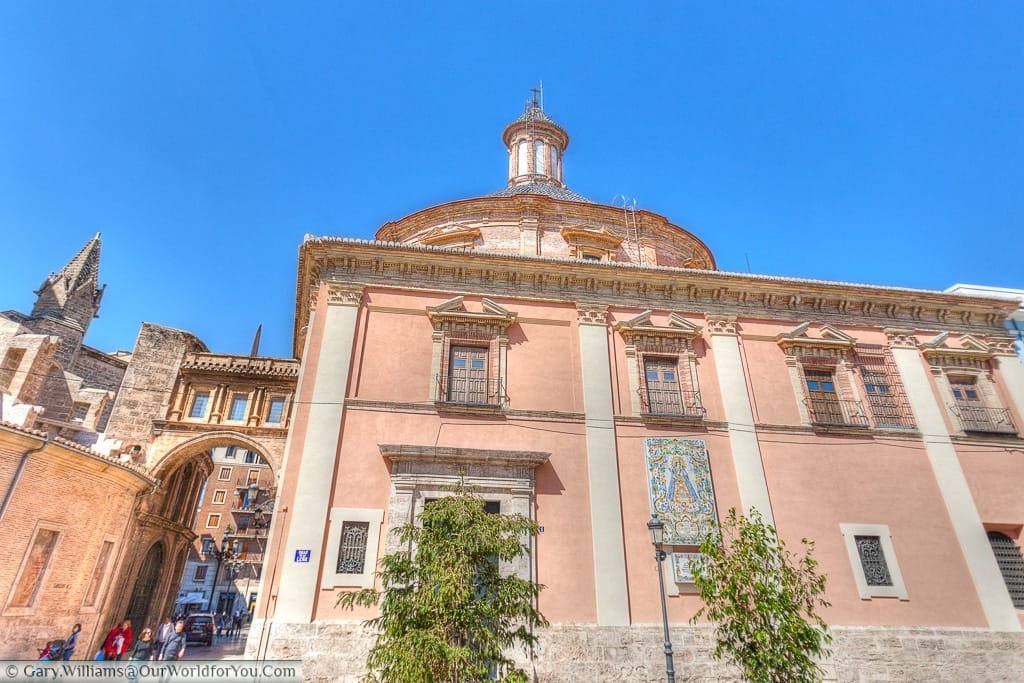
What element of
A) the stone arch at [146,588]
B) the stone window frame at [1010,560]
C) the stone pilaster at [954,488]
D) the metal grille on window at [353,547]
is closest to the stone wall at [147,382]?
the stone arch at [146,588]

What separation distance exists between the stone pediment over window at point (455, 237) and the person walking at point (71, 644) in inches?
506

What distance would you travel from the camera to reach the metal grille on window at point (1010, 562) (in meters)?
11.1

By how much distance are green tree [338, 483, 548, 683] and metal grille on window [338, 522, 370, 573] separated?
2982 millimetres

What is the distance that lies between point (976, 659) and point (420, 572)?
36.8ft

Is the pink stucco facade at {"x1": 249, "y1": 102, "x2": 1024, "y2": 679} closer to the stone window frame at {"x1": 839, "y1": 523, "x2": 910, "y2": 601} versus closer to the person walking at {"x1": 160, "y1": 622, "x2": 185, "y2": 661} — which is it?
the stone window frame at {"x1": 839, "y1": 523, "x2": 910, "y2": 601}

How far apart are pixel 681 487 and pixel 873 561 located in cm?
416

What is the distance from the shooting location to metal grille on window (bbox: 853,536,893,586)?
34.6 feet

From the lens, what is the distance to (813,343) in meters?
12.8

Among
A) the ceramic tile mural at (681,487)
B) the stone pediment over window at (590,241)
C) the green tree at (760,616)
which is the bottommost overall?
the green tree at (760,616)

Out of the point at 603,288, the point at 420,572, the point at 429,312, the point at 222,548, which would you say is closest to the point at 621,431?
the point at 603,288

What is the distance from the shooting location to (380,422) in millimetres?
10594

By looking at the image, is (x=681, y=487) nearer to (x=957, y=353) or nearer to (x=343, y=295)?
(x=343, y=295)

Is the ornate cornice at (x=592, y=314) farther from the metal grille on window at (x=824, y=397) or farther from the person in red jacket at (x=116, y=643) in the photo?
the person in red jacket at (x=116, y=643)

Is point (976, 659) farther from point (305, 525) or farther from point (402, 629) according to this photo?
point (305, 525)
